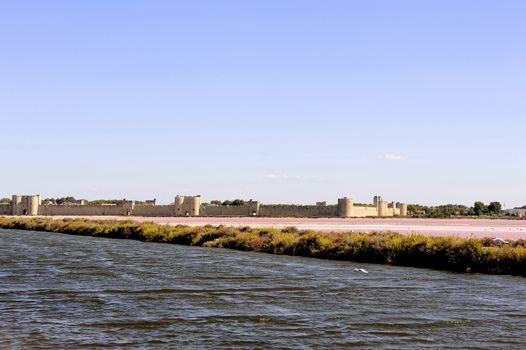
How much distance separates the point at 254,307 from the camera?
51.3 feet

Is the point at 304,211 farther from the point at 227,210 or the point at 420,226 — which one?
the point at 420,226

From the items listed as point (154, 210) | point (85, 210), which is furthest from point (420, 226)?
point (85, 210)

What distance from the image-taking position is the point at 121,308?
15.3 metres

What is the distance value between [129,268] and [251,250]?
10.0 meters

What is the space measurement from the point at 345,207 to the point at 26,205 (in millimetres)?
49102

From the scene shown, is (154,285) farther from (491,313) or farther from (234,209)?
(234,209)

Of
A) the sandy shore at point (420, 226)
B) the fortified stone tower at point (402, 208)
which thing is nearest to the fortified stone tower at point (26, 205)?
the sandy shore at point (420, 226)

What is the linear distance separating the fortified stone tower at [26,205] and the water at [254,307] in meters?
85.0

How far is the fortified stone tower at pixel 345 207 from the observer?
94.1 metres

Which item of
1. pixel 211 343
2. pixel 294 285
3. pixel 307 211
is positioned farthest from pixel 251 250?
pixel 307 211

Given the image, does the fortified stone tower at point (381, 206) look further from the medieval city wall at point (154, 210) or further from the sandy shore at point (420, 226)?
the sandy shore at point (420, 226)

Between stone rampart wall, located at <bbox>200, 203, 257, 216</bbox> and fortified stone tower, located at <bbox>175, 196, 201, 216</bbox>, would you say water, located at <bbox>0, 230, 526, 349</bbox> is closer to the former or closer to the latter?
stone rampart wall, located at <bbox>200, 203, 257, 216</bbox>

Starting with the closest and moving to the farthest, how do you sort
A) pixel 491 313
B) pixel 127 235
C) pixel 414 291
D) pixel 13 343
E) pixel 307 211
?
1. pixel 13 343
2. pixel 491 313
3. pixel 414 291
4. pixel 127 235
5. pixel 307 211

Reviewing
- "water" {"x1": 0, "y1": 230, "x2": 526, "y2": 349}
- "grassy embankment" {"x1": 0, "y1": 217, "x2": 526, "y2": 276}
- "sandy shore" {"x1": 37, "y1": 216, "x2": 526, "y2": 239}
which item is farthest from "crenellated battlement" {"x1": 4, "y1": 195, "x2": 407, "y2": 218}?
"water" {"x1": 0, "y1": 230, "x2": 526, "y2": 349}
